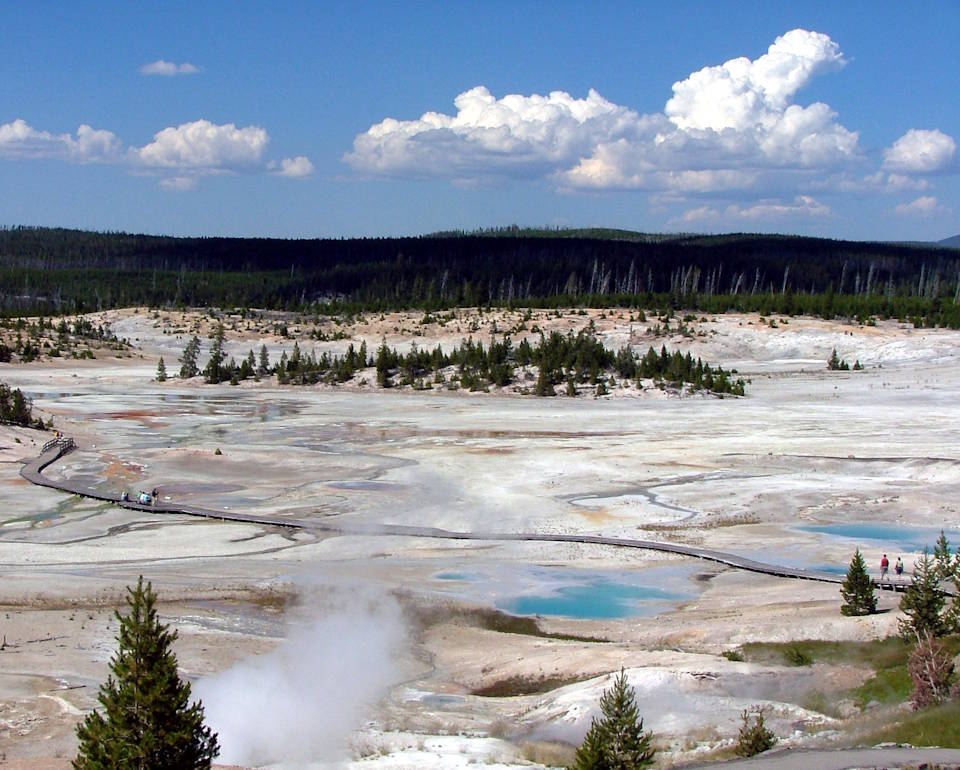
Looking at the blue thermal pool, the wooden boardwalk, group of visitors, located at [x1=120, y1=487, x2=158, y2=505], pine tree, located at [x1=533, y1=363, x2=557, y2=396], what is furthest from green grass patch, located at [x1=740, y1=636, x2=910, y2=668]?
pine tree, located at [x1=533, y1=363, x2=557, y2=396]

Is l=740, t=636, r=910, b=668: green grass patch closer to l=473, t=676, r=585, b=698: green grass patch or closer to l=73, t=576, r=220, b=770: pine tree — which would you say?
l=473, t=676, r=585, b=698: green grass patch

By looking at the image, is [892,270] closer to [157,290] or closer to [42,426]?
[157,290]

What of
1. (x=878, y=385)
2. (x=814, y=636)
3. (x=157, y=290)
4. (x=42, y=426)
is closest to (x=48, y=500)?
(x=42, y=426)

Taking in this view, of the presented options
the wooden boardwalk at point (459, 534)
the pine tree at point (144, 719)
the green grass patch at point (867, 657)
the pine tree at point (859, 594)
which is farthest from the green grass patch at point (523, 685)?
the wooden boardwalk at point (459, 534)

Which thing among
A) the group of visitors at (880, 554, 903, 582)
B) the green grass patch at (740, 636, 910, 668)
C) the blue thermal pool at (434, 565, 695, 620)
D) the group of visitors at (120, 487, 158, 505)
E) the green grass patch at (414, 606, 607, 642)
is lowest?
the group of visitors at (120, 487, 158, 505)

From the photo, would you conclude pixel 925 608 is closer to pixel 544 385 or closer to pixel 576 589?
pixel 576 589

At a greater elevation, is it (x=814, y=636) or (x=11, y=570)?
(x=814, y=636)

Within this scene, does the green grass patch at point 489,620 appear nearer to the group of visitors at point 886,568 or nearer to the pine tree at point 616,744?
the group of visitors at point 886,568
